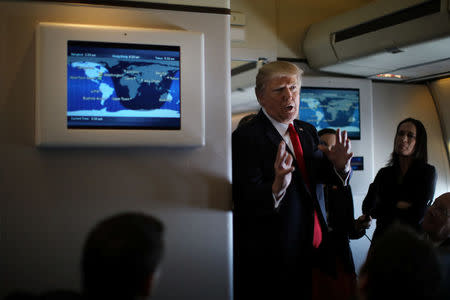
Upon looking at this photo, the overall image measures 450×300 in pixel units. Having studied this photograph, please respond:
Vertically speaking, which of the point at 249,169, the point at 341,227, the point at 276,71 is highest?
the point at 276,71

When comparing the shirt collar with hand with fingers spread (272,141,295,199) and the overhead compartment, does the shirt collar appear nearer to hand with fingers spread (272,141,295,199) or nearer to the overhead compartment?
hand with fingers spread (272,141,295,199)

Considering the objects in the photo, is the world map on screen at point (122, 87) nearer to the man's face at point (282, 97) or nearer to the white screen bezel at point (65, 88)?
the white screen bezel at point (65, 88)

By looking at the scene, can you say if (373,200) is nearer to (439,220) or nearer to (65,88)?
(439,220)

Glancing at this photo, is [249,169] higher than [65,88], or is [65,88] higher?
[65,88]

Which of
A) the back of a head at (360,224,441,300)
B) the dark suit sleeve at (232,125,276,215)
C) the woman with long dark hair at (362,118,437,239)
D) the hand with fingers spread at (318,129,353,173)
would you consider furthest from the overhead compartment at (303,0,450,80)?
the back of a head at (360,224,441,300)

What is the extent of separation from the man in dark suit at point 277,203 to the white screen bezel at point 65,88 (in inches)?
14.3

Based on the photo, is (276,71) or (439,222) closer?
(276,71)

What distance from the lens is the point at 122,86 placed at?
88.2 inches

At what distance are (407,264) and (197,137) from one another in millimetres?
1346

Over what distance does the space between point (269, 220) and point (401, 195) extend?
6.30 feet

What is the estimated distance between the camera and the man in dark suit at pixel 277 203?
2475 mm

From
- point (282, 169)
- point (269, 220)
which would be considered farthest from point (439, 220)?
point (282, 169)

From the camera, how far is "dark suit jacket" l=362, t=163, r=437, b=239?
12.5 ft

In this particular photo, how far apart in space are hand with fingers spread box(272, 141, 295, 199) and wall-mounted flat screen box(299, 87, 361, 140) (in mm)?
3202
